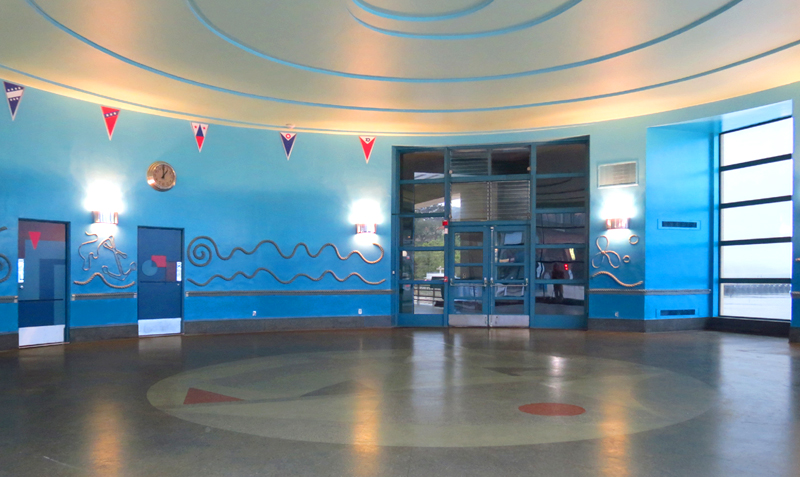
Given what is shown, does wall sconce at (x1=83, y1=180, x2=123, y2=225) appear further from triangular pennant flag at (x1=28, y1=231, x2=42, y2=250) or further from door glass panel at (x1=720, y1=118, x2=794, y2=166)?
door glass panel at (x1=720, y1=118, x2=794, y2=166)

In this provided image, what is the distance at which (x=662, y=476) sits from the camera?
3.21 meters

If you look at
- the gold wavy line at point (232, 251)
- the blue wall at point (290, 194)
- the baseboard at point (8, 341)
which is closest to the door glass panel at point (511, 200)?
the blue wall at point (290, 194)

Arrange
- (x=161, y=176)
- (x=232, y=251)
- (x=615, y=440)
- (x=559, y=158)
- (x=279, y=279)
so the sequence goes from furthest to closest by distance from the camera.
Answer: (x=559, y=158), (x=279, y=279), (x=232, y=251), (x=161, y=176), (x=615, y=440)

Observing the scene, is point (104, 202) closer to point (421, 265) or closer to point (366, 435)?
point (421, 265)

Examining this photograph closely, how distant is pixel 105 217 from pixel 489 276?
Answer: 6968 mm

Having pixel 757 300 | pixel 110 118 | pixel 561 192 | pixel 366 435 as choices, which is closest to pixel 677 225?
pixel 757 300

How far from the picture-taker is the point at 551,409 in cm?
475

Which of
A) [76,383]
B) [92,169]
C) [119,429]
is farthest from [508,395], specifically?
[92,169]

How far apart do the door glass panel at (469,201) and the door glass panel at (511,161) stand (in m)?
0.41

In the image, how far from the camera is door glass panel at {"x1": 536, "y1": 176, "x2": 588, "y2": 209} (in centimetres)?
A: 1095

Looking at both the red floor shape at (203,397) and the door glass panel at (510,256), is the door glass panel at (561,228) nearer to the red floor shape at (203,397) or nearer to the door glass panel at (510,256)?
the door glass panel at (510,256)

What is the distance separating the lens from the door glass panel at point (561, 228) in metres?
10.9

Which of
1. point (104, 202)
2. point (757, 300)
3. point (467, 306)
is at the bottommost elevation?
point (467, 306)

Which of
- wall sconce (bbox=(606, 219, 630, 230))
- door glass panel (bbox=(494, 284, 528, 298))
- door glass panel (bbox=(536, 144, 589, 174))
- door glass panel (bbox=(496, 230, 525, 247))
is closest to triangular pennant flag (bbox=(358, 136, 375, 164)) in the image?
door glass panel (bbox=(496, 230, 525, 247))
